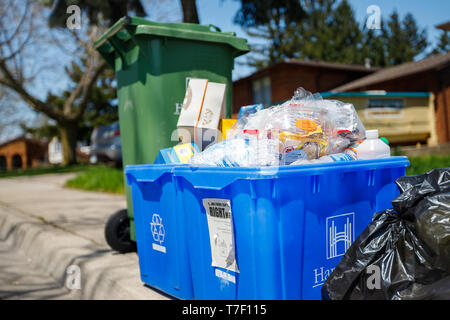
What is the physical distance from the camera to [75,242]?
4465 mm

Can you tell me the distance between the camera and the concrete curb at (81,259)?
3.05m

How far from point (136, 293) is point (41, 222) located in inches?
135

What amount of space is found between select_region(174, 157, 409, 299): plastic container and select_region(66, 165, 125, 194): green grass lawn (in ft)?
24.0

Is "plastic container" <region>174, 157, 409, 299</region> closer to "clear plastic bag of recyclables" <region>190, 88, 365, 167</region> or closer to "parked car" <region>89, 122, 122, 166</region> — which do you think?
"clear plastic bag of recyclables" <region>190, 88, 365, 167</region>

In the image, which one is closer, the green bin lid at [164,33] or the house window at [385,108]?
the green bin lid at [164,33]

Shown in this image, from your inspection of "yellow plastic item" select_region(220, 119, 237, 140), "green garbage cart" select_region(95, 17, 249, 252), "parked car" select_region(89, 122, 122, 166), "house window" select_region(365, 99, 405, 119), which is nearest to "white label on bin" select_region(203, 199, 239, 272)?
"yellow plastic item" select_region(220, 119, 237, 140)

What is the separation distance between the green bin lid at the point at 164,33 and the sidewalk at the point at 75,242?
182 cm

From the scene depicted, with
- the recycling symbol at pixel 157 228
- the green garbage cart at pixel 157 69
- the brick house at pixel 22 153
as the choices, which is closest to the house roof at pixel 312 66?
the green garbage cart at pixel 157 69

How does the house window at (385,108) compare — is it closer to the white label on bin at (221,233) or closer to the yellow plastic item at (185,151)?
the yellow plastic item at (185,151)

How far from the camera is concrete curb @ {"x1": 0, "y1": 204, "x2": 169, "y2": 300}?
10.0 feet

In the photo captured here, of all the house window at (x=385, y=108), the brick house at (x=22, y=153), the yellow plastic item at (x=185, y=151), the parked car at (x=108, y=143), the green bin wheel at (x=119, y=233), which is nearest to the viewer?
the yellow plastic item at (x=185, y=151)

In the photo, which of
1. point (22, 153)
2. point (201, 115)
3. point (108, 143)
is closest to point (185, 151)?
point (201, 115)

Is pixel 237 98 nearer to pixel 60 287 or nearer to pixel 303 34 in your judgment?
pixel 303 34
